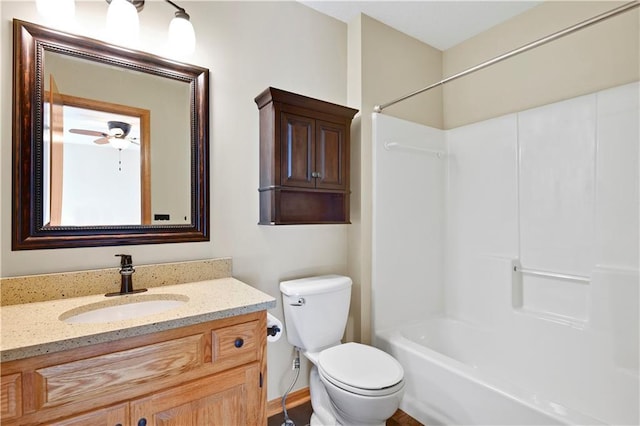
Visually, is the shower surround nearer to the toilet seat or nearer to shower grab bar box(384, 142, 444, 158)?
shower grab bar box(384, 142, 444, 158)

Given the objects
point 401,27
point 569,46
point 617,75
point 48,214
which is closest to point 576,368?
point 617,75

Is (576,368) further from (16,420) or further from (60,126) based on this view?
(60,126)

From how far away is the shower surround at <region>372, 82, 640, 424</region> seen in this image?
1604mm

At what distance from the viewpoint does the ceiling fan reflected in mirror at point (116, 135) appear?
1395 millimetres

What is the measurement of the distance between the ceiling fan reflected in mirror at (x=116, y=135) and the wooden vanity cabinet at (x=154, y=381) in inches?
35.5

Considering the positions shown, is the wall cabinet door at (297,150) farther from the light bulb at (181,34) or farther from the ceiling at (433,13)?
the ceiling at (433,13)

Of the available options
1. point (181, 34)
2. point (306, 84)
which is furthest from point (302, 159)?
point (181, 34)

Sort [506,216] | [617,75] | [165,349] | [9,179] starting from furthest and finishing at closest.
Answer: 1. [506,216]
2. [617,75]
3. [9,179]
4. [165,349]

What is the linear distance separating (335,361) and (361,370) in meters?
0.14

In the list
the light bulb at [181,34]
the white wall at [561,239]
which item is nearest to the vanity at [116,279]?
the light bulb at [181,34]

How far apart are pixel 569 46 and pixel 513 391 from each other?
1.97m

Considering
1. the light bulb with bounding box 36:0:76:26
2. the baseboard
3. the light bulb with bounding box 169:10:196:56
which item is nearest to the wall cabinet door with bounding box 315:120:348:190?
the light bulb with bounding box 169:10:196:56

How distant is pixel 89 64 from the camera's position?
137 centimetres

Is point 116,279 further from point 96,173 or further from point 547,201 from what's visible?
point 547,201
